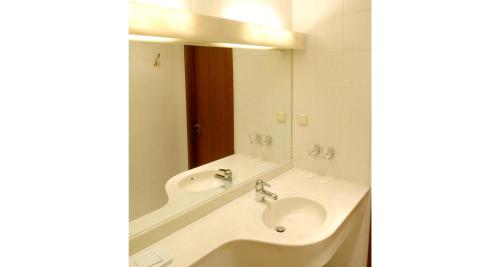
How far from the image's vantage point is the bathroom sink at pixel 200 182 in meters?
1.36

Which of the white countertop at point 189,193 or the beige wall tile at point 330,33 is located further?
the beige wall tile at point 330,33

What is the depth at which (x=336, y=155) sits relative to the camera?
188 centimetres

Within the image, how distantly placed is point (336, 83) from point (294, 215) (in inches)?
31.3

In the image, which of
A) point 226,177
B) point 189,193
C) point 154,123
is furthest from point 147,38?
point 226,177

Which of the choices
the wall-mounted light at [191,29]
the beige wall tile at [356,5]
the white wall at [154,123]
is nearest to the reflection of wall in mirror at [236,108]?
the white wall at [154,123]

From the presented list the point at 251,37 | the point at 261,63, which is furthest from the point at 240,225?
the point at 261,63

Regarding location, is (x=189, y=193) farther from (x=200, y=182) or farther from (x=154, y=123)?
(x=154, y=123)

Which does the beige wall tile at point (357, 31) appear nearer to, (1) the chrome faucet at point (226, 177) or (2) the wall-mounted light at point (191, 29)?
(2) the wall-mounted light at point (191, 29)

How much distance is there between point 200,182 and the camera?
1.44m

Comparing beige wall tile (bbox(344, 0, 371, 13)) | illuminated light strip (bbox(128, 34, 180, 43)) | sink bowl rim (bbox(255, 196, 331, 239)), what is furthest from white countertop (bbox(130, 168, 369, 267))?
beige wall tile (bbox(344, 0, 371, 13))

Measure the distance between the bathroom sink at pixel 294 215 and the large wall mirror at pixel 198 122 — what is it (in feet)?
0.76
